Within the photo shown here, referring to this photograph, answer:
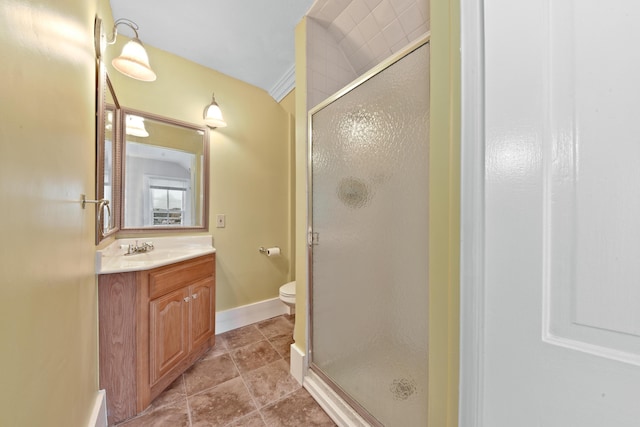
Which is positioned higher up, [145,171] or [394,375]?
[145,171]

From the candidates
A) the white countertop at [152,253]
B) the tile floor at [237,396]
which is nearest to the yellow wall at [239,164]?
the white countertop at [152,253]

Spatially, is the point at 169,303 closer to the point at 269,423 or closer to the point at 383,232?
the point at 269,423

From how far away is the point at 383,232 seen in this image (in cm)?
97

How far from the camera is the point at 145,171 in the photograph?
1702 mm

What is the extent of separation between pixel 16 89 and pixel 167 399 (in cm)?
159

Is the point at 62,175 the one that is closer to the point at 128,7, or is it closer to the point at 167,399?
the point at 167,399

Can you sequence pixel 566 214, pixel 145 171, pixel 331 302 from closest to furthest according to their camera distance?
pixel 566 214
pixel 331 302
pixel 145 171

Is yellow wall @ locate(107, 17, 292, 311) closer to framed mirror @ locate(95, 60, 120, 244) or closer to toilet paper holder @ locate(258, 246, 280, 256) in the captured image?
toilet paper holder @ locate(258, 246, 280, 256)

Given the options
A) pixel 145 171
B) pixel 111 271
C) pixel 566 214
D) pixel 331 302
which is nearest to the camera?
pixel 566 214

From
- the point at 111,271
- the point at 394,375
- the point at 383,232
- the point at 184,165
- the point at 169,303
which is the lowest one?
the point at 394,375

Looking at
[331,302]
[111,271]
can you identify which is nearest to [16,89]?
[111,271]

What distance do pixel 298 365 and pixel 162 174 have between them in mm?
1815

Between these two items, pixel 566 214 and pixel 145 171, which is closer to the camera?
pixel 566 214

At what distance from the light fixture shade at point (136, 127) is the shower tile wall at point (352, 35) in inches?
53.9
